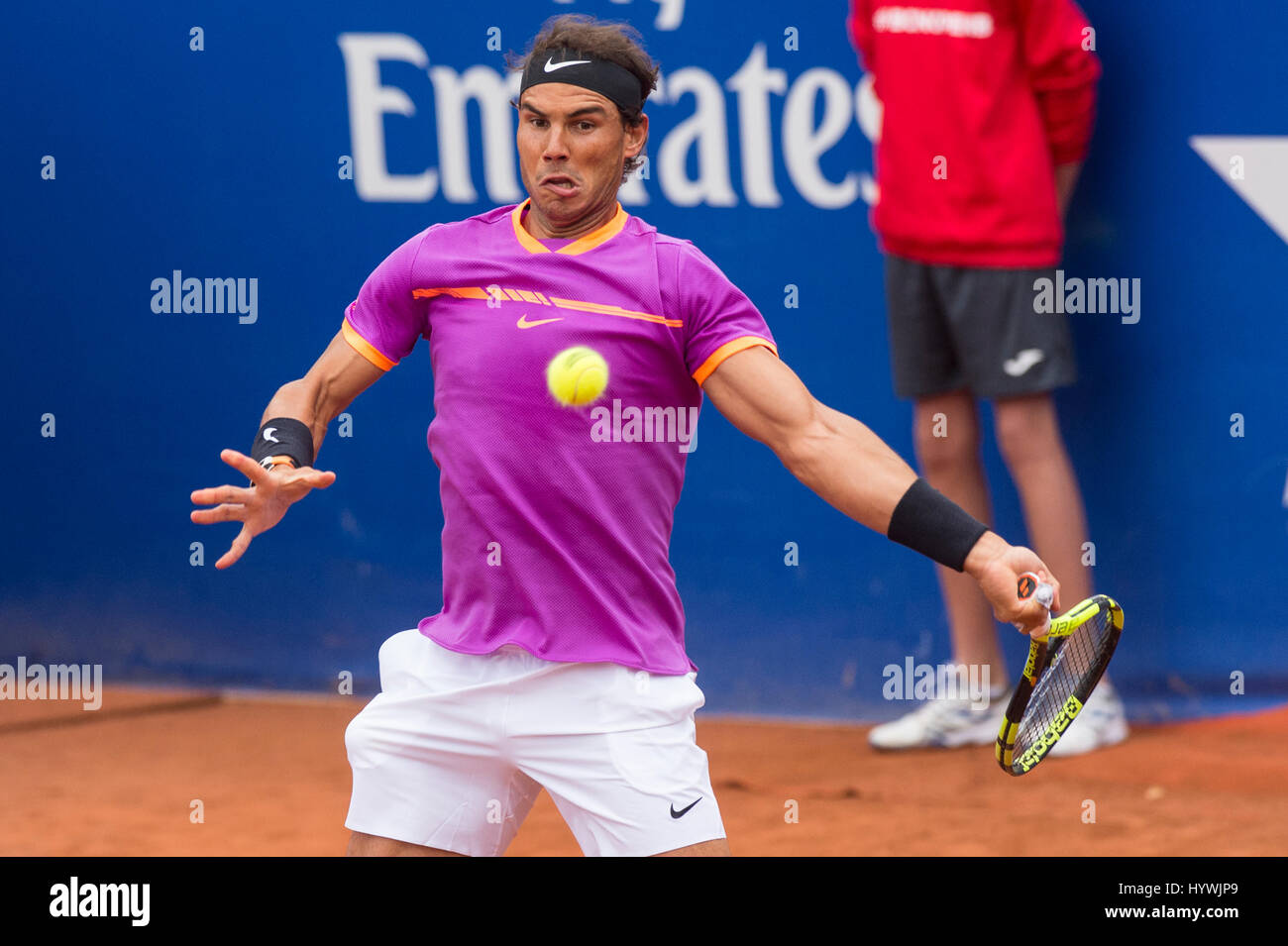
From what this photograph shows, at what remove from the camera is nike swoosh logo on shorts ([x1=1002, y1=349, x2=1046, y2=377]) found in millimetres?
4996

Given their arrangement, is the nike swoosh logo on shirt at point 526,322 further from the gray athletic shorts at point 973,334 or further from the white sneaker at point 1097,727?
the white sneaker at point 1097,727

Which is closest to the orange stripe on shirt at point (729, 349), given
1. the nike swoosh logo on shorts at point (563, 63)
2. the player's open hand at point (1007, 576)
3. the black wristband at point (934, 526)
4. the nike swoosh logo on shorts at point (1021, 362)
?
the black wristband at point (934, 526)

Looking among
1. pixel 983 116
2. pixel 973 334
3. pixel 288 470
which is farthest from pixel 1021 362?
pixel 288 470

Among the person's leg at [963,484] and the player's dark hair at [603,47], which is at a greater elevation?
the player's dark hair at [603,47]

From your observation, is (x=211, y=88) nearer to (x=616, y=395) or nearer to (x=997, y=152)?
(x=997, y=152)

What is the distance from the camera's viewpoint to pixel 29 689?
6023 millimetres

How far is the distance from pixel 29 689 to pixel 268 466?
3647 millimetres

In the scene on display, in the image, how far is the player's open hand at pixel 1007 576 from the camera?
8.30ft

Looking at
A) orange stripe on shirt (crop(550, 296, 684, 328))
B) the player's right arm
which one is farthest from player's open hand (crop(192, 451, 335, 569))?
orange stripe on shirt (crop(550, 296, 684, 328))

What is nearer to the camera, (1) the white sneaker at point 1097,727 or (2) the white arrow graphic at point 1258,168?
(1) the white sneaker at point 1097,727

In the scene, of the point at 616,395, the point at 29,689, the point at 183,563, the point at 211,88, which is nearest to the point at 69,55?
the point at 211,88

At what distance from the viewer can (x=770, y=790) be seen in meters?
4.75

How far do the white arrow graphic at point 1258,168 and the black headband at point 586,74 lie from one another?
2.73 m

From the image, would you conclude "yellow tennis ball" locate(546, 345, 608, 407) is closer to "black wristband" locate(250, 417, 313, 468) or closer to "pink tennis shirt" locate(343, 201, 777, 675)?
"pink tennis shirt" locate(343, 201, 777, 675)
